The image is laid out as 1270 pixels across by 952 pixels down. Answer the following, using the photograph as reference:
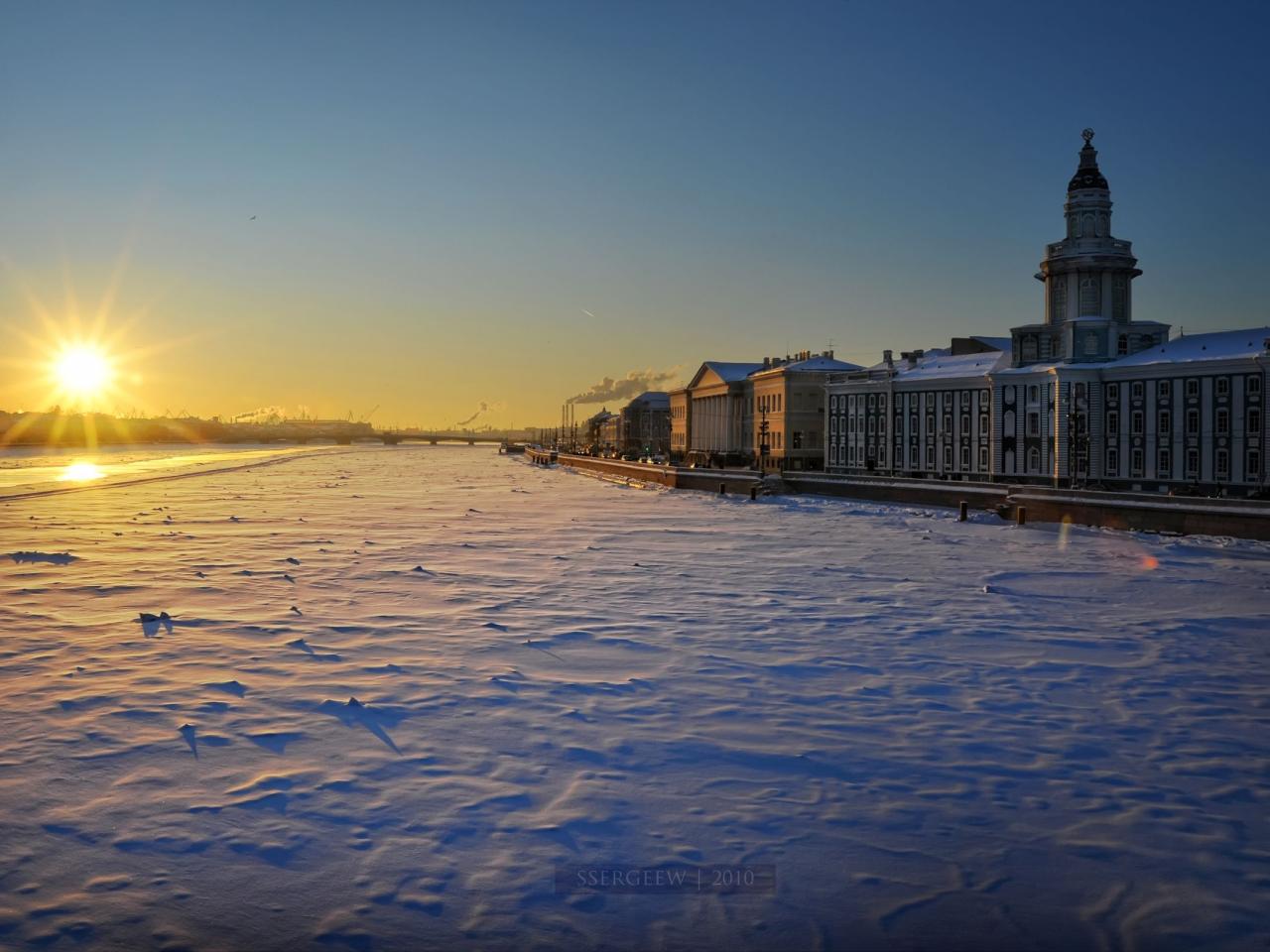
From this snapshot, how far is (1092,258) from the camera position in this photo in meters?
71.4

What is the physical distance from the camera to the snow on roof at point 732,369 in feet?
394

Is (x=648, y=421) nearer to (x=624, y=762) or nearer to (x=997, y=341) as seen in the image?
(x=997, y=341)

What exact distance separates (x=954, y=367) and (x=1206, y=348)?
73.5 feet

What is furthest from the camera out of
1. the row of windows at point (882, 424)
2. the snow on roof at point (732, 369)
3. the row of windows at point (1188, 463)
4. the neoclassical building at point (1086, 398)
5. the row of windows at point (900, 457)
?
the snow on roof at point (732, 369)

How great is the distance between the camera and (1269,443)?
57.7 meters

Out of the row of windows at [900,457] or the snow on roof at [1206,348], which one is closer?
the snow on roof at [1206,348]

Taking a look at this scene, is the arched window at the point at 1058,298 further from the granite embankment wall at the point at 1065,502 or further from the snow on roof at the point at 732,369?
the snow on roof at the point at 732,369

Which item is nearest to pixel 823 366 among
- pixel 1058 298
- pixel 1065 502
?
pixel 1058 298

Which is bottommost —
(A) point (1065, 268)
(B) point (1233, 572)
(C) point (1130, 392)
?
(B) point (1233, 572)

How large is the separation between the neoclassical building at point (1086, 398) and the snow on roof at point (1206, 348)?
13 centimetres

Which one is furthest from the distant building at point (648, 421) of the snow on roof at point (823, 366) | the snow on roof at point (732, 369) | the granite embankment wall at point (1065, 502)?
the granite embankment wall at point (1065, 502)

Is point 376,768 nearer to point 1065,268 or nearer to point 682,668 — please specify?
point 682,668

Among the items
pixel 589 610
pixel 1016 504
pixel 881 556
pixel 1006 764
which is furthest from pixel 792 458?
pixel 1006 764

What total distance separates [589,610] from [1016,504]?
28.5 metres
